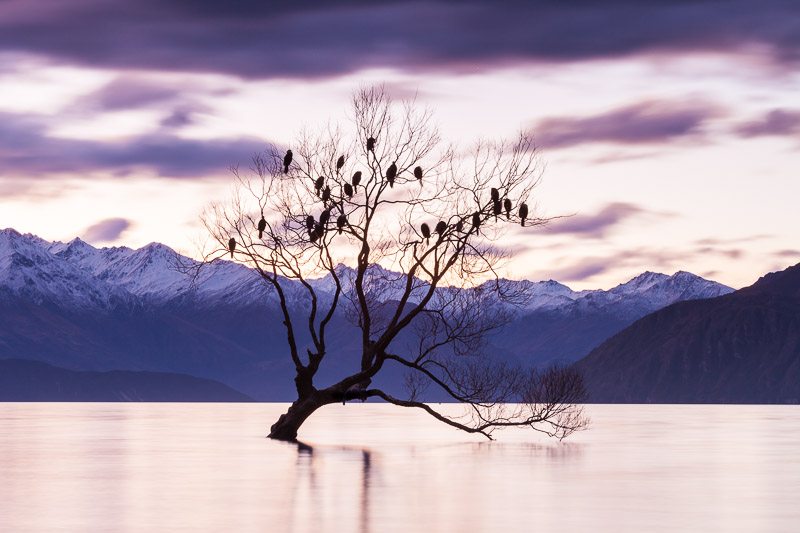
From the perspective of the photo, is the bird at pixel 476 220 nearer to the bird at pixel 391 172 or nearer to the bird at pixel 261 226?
the bird at pixel 391 172

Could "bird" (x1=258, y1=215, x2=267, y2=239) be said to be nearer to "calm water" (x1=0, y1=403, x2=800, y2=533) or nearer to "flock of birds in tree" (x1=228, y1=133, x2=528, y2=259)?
"flock of birds in tree" (x1=228, y1=133, x2=528, y2=259)

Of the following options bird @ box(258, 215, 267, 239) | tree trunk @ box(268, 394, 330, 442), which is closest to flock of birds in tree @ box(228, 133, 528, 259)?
bird @ box(258, 215, 267, 239)

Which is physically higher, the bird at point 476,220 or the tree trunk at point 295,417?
the bird at point 476,220

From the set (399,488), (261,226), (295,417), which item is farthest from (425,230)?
(399,488)

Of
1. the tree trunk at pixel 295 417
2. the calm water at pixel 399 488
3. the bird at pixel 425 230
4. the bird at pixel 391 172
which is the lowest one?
the calm water at pixel 399 488

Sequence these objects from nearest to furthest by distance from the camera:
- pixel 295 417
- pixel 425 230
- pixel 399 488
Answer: pixel 399 488
pixel 425 230
pixel 295 417

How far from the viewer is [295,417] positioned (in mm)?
65375

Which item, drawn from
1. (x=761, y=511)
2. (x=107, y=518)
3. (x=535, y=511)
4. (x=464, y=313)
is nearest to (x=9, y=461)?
(x=464, y=313)

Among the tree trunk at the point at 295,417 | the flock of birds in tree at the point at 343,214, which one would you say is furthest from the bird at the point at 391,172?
the tree trunk at the point at 295,417

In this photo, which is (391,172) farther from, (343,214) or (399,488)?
(399,488)

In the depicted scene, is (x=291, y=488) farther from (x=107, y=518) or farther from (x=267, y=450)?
(x=267, y=450)

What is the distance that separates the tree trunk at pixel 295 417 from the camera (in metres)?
63.1

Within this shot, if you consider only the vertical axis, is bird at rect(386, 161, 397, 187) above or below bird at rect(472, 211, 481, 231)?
above

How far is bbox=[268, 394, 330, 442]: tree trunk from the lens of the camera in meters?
63.1
